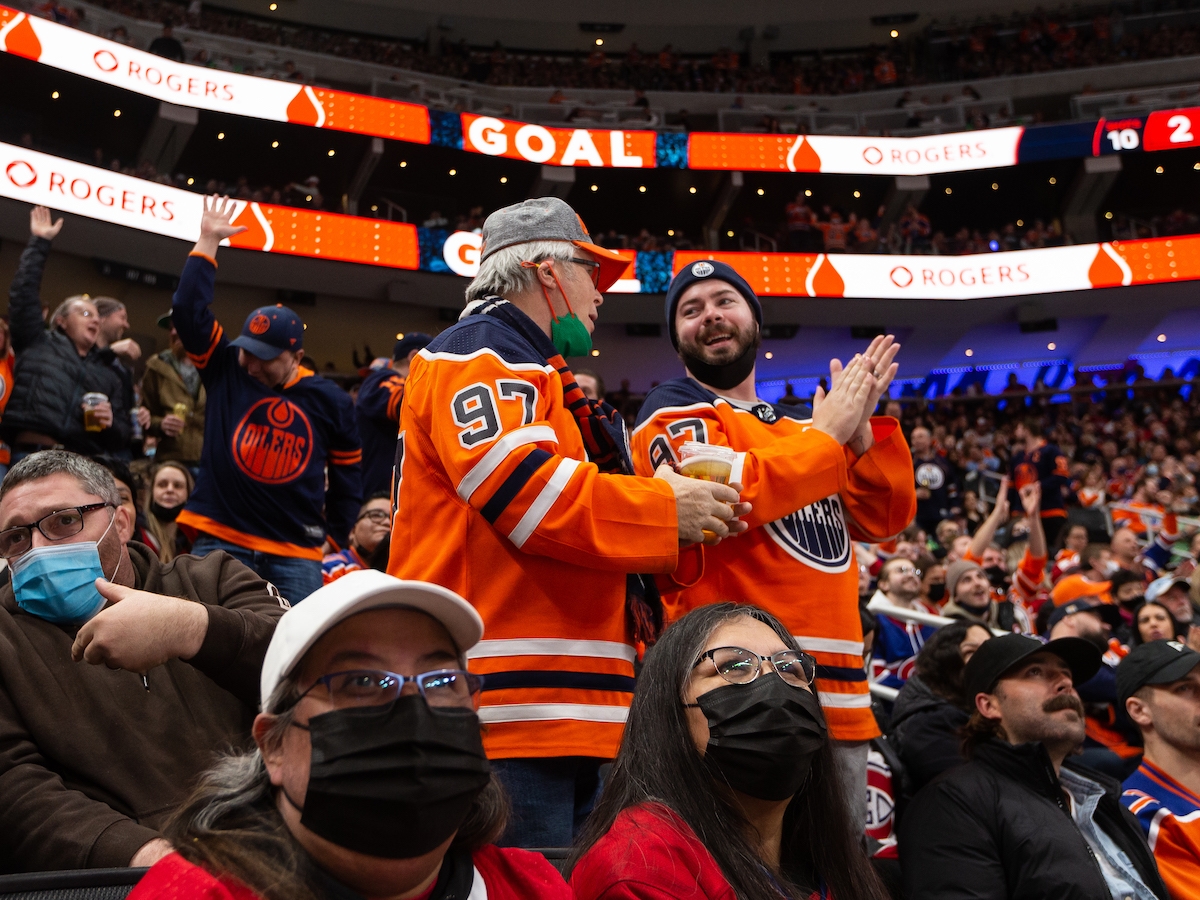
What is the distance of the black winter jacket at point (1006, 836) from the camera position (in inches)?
103

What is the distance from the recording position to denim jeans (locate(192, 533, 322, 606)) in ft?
11.9

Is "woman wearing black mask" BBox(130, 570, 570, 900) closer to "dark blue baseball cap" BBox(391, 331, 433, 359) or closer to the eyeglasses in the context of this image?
the eyeglasses

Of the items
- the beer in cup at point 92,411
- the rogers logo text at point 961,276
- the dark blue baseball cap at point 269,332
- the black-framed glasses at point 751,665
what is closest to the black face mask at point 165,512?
the beer in cup at point 92,411

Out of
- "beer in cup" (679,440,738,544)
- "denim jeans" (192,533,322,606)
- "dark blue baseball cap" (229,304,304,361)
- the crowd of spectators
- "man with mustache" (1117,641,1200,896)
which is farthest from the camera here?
the crowd of spectators

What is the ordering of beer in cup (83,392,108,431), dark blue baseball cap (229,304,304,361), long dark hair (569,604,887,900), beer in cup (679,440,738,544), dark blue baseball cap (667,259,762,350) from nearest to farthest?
long dark hair (569,604,887,900) < beer in cup (679,440,738,544) < dark blue baseball cap (667,259,762,350) < dark blue baseball cap (229,304,304,361) < beer in cup (83,392,108,431)

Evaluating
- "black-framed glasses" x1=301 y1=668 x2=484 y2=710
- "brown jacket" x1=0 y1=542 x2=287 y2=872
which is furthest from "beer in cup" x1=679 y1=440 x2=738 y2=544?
"black-framed glasses" x1=301 y1=668 x2=484 y2=710

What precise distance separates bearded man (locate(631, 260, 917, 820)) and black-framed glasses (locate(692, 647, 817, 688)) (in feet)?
1.34

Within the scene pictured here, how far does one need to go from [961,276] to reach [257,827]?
2025 cm

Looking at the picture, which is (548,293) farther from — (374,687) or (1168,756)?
(1168,756)

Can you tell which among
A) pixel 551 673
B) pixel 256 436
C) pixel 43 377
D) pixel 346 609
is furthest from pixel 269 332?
pixel 346 609

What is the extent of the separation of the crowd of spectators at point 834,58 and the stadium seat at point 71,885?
73.8ft

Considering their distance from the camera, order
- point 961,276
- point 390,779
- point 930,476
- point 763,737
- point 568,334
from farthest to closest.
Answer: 1. point 961,276
2. point 930,476
3. point 568,334
4. point 763,737
5. point 390,779

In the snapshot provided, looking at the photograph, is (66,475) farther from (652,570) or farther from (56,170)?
(56,170)

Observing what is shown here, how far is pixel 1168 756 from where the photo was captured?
3.18 meters
